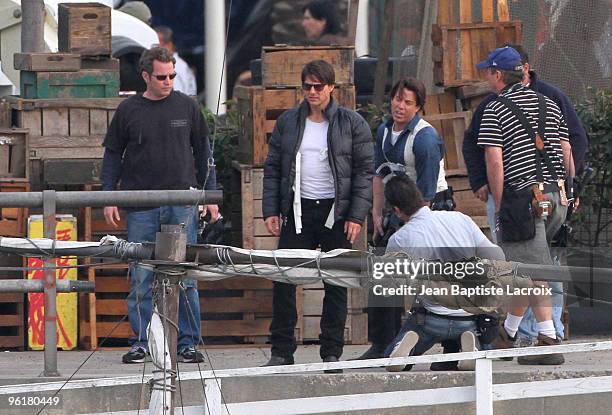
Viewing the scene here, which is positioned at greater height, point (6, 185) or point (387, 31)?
point (387, 31)

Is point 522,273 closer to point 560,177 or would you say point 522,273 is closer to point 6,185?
point 560,177

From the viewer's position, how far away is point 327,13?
48.9 feet

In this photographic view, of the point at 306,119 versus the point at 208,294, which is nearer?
the point at 306,119

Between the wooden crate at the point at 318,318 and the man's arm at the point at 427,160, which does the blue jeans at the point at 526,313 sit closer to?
the man's arm at the point at 427,160

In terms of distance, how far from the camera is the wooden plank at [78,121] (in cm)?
930

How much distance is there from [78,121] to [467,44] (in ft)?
8.23

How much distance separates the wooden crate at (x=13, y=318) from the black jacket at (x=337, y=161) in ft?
5.69

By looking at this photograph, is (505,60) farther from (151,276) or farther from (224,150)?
(224,150)

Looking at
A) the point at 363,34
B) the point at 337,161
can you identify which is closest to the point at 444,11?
the point at 337,161

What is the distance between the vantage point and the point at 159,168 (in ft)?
28.1

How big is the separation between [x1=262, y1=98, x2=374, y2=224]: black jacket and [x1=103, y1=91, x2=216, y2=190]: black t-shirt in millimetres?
427

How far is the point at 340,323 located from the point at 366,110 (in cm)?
216

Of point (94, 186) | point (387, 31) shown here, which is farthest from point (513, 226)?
point (387, 31)
